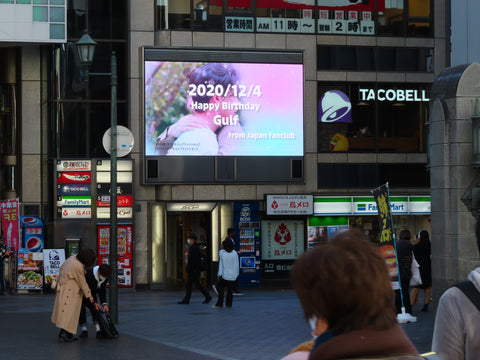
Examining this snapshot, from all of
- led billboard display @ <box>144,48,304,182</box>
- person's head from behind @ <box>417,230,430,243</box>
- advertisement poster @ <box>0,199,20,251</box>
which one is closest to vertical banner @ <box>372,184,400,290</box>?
person's head from behind @ <box>417,230,430,243</box>

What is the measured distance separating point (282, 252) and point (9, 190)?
358 inches

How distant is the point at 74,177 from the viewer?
2850 centimetres

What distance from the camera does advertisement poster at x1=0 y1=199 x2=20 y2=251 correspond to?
1072 inches

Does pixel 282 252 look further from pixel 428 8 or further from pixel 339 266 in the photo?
pixel 339 266

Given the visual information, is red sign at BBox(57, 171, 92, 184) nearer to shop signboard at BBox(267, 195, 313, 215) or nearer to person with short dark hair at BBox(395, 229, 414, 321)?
shop signboard at BBox(267, 195, 313, 215)

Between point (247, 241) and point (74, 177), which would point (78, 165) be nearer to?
point (74, 177)

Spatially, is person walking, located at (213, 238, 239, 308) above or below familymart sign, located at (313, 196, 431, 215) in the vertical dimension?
below

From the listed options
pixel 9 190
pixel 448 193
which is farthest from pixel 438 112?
pixel 9 190

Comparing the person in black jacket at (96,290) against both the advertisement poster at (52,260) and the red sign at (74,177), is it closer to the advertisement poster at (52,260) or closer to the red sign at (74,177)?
the advertisement poster at (52,260)

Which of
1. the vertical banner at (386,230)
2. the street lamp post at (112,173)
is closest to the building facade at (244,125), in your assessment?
the street lamp post at (112,173)

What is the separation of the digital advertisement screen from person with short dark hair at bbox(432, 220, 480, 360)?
25267 mm

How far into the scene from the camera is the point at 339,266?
8.59 ft

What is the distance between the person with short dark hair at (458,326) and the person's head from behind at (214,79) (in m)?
25.7

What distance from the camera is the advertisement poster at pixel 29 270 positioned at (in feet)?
88.7
